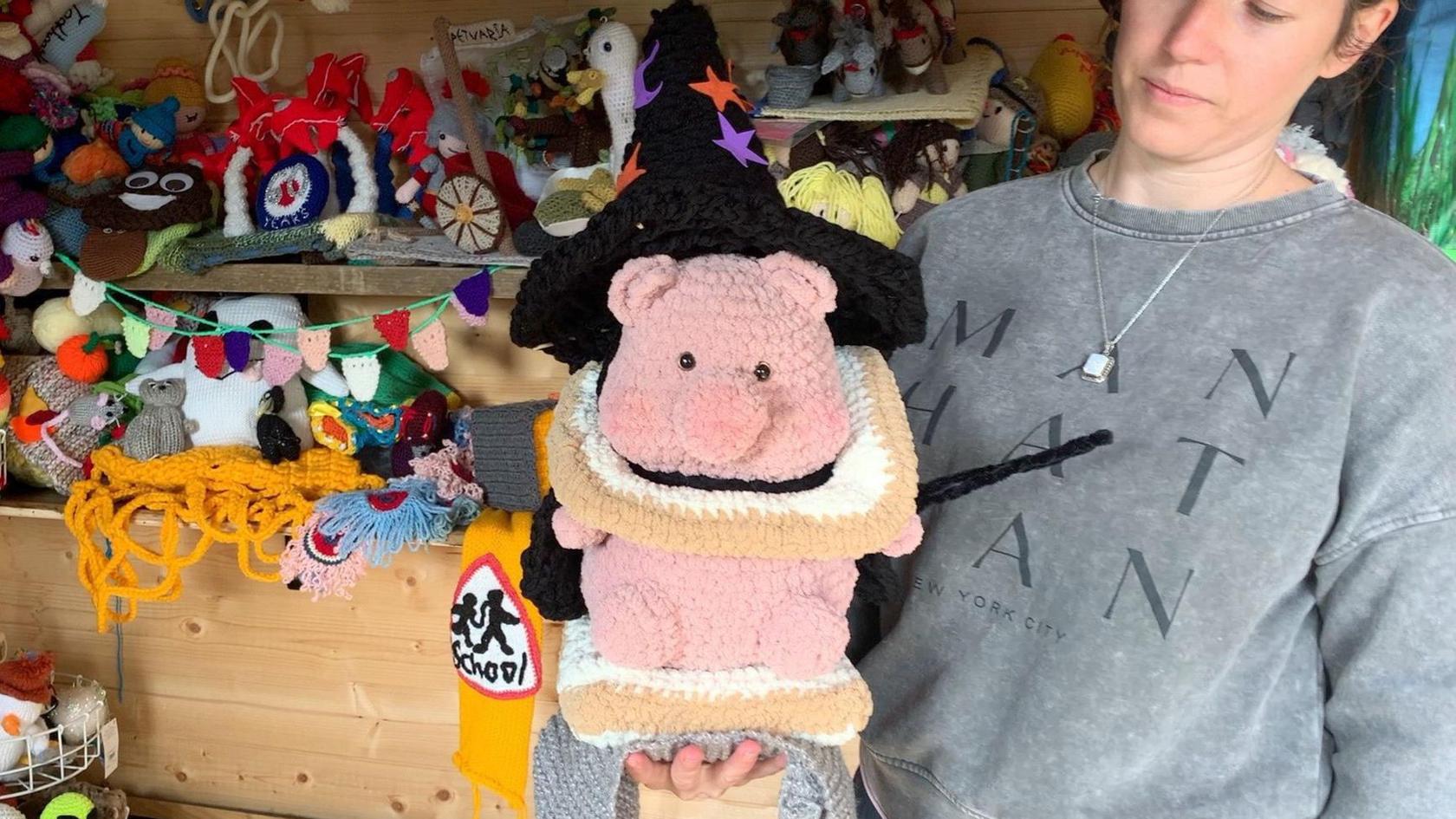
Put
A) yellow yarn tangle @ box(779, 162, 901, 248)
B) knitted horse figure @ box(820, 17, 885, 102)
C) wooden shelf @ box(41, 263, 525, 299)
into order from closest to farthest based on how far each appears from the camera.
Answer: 1. yellow yarn tangle @ box(779, 162, 901, 248)
2. knitted horse figure @ box(820, 17, 885, 102)
3. wooden shelf @ box(41, 263, 525, 299)

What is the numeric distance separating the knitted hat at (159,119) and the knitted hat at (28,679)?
34.0 inches

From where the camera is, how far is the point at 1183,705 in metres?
0.68

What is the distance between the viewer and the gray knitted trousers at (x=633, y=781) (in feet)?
2.02

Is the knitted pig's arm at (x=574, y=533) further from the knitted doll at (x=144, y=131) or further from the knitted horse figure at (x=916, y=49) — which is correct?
the knitted doll at (x=144, y=131)

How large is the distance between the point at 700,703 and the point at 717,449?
16 centimetres

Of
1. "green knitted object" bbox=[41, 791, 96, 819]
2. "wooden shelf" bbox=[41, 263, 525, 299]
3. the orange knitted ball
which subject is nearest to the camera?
"wooden shelf" bbox=[41, 263, 525, 299]

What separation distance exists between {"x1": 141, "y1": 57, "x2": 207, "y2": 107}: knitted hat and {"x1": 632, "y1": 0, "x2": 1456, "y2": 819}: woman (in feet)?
4.11

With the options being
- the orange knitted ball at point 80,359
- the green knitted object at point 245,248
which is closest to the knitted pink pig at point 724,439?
the green knitted object at point 245,248

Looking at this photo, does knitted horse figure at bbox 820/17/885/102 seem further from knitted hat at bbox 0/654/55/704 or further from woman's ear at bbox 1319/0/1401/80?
knitted hat at bbox 0/654/55/704

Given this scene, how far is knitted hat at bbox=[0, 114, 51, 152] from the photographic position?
139 cm

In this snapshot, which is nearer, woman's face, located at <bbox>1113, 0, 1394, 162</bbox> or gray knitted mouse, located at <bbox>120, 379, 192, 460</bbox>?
woman's face, located at <bbox>1113, 0, 1394, 162</bbox>

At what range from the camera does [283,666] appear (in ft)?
6.01

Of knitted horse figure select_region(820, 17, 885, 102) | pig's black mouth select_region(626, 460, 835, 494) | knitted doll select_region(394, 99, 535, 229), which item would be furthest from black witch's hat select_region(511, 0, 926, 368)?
knitted doll select_region(394, 99, 535, 229)

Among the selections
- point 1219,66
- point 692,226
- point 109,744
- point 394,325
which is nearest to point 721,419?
point 692,226
